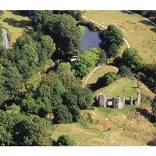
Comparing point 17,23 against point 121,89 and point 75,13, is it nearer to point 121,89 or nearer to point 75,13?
point 75,13

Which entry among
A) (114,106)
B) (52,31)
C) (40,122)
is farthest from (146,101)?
(52,31)

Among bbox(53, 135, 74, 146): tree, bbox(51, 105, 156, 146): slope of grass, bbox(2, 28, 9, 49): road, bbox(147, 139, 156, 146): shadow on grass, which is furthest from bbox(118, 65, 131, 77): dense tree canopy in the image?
bbox(2, 28, 9, 49): road

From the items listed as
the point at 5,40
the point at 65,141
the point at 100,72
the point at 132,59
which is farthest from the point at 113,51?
the point at 65,141

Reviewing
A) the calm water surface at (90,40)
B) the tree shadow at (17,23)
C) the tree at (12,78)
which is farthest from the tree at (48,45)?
the tree shadow at (17,23)

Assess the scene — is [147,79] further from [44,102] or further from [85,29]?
[85,29]

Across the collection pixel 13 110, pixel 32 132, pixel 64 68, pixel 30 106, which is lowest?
pixel 32 132

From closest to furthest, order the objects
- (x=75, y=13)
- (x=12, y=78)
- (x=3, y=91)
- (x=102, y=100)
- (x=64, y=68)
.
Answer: (x=102, y=100), (x=3, y=91), (x=12, y=78), (x=64, y=68), (x=75, y=13)
